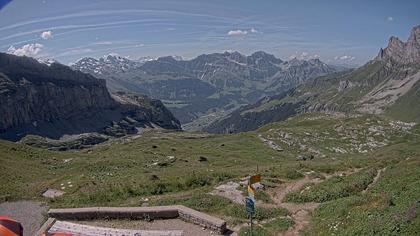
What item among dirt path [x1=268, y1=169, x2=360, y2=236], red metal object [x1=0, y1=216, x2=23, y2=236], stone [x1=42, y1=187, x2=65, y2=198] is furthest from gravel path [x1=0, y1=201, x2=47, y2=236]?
dirt path [x1=268, y1=169, x2=360, y2=236]

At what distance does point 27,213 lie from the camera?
29672mm

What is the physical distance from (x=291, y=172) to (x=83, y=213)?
811 inches

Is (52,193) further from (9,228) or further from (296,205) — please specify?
(9,228)

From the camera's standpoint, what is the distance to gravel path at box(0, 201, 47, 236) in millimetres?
26783

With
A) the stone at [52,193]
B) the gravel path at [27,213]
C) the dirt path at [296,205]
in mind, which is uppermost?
the gravel path at [27,213]

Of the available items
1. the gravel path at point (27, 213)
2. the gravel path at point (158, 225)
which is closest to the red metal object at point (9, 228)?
the gravel path at point (158, 225)

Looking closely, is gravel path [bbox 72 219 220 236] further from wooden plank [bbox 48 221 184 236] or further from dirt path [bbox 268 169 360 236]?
dirt path [bbox 268 169 360 236]

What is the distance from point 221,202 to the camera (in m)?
29.1

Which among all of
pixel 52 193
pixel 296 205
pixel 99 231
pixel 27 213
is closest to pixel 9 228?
pixel 99 231

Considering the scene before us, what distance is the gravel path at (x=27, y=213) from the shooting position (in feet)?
87.9

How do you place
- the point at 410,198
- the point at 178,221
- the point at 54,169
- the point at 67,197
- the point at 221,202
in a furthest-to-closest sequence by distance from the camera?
the point at 54,169, the point at 67,197, the point at 221,202, the point at 178,221, the point at 410,198

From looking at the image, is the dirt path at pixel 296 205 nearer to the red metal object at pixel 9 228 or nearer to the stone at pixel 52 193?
the red metal object at pixel 9 228

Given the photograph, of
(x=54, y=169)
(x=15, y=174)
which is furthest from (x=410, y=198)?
(x=54, y=169)

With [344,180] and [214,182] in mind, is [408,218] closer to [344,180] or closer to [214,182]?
[344,180]
